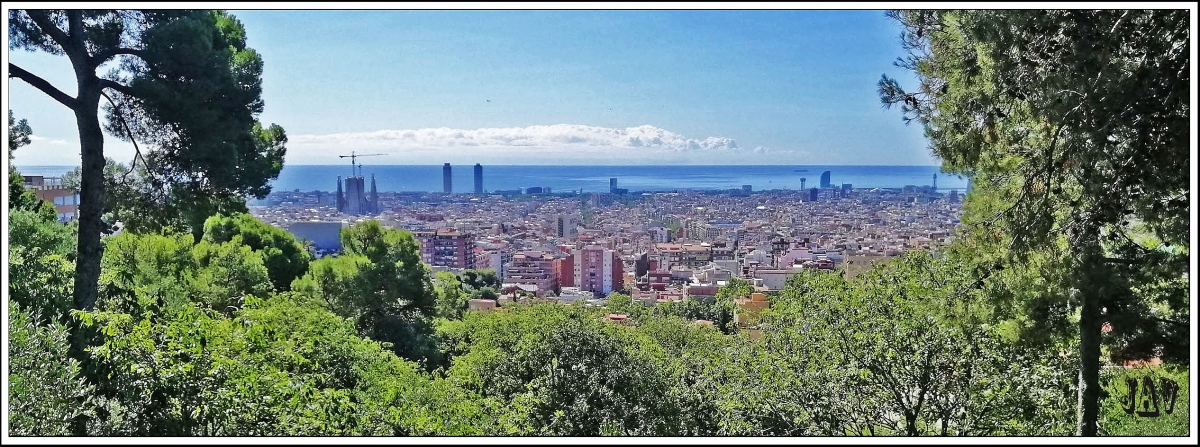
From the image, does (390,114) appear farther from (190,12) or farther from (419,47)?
(190,12)

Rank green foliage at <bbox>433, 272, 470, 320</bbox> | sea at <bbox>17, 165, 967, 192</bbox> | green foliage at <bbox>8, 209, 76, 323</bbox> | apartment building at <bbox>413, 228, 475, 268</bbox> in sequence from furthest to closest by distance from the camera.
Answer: green foliage at <bbox>433, 272, 470, 320</bbox>
apartment building at <bbox>413, 228, 475, 268</bbox>
sea at <bbox>17, 165, 967, 192</bbox>
green foliage at <bbox>8, 209, 76, 323</bbox>

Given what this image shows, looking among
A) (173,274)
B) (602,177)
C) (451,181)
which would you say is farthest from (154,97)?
(173,274)

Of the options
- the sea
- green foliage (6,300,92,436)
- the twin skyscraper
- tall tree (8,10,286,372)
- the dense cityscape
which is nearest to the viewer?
green foliage (6,300,92,436)

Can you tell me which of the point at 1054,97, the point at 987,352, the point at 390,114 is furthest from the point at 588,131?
the point at 1054,97

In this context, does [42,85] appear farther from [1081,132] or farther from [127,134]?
[1081,132]

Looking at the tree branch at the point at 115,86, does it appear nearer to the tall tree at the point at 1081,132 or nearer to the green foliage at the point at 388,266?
the tall tree at the point at 1081,132

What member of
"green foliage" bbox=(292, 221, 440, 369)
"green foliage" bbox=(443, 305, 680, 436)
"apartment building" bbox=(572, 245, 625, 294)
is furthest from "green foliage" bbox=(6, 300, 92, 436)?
"apartment building" bbox=(572, 245, 625, 294)

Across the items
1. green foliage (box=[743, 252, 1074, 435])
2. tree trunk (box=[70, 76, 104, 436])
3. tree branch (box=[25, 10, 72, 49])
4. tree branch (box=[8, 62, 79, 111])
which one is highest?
tree branch (box=[25, 10, 72, 49])

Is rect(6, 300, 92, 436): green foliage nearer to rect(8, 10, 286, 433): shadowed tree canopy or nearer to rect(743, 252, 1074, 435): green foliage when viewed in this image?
rect(8, 10, 286, 433): shadowed tree canopy
